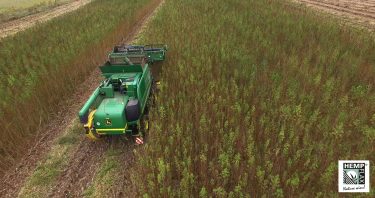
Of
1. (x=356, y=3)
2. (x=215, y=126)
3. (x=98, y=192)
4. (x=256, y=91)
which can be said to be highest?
(x=356, y=3)

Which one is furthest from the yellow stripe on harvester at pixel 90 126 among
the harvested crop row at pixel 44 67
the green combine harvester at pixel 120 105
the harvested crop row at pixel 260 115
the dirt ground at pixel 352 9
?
the dirt ground at pixel 352 9

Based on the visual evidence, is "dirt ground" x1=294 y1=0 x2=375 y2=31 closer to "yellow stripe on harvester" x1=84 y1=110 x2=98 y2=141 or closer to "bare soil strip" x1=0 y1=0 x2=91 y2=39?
"yellow stripe on harvester" x1=84 y1=110 x2=98 y2=141

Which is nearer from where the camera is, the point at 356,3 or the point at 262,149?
the point at 262,149

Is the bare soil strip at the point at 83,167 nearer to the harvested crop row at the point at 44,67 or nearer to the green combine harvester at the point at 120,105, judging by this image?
the green combine harvester at the point at 120,105

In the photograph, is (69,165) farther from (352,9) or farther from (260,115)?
(352,9)

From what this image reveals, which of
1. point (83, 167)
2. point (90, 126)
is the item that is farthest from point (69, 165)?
point (90, 126)

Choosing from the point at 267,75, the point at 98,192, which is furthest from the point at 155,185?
the point at 267,75

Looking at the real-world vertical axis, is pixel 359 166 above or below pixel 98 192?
above

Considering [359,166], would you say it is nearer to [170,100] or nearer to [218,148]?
[218,148]
